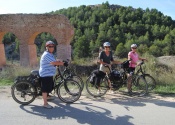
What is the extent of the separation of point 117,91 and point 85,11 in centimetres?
8376

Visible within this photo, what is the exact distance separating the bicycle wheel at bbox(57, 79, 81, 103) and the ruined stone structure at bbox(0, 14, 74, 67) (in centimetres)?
1225

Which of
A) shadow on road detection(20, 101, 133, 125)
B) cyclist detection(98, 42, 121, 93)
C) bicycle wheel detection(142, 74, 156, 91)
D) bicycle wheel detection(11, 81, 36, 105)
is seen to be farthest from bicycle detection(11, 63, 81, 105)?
bicycle wheel detection(142, 74, 156, 91)

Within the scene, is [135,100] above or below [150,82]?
below

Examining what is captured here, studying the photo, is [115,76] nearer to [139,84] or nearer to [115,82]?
[115,82]

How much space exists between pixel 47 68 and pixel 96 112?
1.64 m

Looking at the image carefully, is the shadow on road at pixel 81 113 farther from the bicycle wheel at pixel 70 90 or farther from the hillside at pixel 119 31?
the hillside at pixel 119 31

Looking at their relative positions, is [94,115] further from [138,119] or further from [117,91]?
[117,91]

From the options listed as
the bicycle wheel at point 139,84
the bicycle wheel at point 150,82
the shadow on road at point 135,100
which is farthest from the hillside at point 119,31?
the shadow on road at point 135,100

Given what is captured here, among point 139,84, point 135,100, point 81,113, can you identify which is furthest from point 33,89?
point 139,84

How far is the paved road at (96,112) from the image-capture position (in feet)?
16.1

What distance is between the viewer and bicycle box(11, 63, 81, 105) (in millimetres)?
6371

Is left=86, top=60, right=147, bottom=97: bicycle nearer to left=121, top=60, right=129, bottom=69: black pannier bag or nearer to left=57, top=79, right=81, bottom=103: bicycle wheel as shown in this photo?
left=121, top=60, right=129, bottom=69: black pannier bag

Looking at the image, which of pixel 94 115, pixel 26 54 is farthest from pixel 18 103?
pixel 26 54

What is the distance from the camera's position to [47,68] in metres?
6.08
